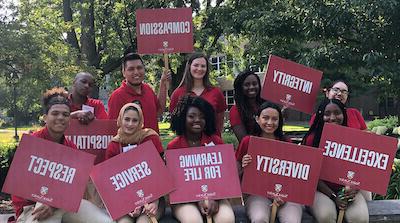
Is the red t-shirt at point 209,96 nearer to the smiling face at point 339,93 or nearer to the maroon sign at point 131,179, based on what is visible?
the maroon sign at point 131,179

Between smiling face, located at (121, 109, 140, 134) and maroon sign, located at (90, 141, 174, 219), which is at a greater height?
smiling face, located at (121, 109, 140, 134)

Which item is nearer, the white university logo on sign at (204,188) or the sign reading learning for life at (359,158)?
the white university logo on sign at (204,188)

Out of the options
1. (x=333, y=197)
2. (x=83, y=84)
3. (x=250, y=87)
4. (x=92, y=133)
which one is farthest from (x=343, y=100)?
(x=83, y=84)

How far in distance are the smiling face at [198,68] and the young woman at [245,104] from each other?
41 cm

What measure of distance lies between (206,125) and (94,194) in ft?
4.47

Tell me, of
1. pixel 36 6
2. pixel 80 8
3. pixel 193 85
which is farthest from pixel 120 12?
pixel 193 85

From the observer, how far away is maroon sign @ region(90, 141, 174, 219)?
4.01m

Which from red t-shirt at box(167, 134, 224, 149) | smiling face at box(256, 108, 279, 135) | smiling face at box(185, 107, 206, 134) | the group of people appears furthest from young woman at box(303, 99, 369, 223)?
smiling face at box(185, 107, 206, 134)

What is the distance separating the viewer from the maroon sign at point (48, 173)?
153 inches

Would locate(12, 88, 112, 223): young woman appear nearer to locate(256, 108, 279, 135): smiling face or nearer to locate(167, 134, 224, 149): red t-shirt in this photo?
locate(167, 134, 224, 149): red t-shirt

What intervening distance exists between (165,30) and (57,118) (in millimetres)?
2109

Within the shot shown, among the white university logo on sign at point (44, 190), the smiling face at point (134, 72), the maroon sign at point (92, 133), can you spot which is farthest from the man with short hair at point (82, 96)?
the white university logo on sign at point (44, 190)

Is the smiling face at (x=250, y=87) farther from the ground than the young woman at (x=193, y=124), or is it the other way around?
the smiling face at (x=250, y=87)

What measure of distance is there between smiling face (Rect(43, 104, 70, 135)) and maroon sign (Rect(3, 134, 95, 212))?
283 millimetres
